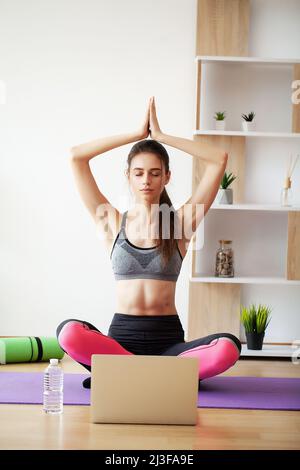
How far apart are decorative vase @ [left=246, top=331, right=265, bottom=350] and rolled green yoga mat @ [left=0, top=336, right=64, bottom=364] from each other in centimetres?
106

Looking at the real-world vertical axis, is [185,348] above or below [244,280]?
below

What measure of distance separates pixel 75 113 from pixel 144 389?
7.79 ft

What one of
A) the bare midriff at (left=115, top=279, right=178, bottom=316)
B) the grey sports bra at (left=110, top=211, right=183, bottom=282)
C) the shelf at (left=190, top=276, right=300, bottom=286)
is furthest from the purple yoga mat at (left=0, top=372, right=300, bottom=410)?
the shelf at (left=190, top=276, right=300, bottom=286)

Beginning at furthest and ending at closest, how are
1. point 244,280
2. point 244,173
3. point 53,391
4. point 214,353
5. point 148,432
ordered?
point 244,173 < point 244,280 < point 214,353 < point 53,391 < point 148,432

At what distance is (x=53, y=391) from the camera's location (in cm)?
328

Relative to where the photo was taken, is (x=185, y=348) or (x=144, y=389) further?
(x=185, y=348)

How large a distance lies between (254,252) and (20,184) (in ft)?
4.68

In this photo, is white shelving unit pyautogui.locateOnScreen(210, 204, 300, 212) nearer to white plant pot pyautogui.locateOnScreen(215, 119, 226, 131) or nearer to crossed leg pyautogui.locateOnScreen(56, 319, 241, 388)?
white plant pot pyautogui.locateOnScreen(215, 119, 226, 131)

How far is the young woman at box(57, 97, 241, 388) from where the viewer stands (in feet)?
11.5

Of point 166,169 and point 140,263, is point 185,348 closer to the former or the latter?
point 140,263

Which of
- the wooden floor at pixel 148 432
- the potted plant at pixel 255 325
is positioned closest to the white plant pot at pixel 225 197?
the potted plant at pixel 255 325

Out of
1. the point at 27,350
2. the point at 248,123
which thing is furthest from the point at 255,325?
the point at 27,350
